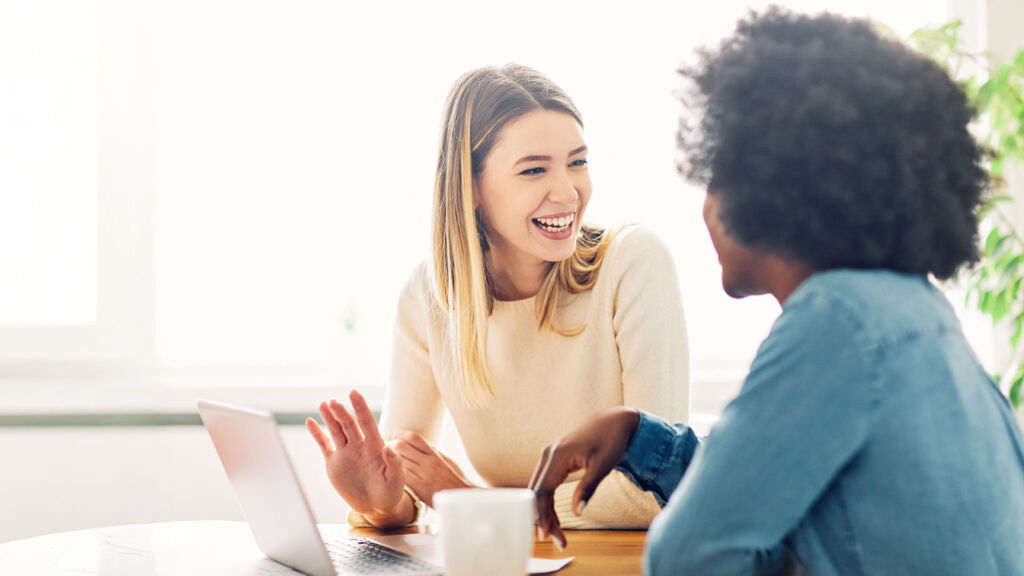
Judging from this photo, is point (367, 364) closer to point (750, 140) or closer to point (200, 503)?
point (200, 503)

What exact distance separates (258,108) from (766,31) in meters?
2.07

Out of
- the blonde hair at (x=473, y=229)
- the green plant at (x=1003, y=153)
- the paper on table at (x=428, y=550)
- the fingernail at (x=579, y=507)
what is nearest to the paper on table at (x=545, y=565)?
the paper on table at (x=428, y=550)

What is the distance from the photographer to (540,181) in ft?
5.30

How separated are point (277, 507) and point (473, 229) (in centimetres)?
81

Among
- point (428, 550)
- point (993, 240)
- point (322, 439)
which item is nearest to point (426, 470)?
point (322, 439)

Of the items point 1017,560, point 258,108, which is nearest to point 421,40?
point 258,108

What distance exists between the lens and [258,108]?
259cm

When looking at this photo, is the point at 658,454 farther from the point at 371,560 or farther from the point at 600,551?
the point at 371,560

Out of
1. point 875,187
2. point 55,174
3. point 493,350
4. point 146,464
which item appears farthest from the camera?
point 55,174

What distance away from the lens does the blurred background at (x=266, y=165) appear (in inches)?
97.7

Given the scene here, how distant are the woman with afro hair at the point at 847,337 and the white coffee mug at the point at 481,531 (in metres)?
0.14

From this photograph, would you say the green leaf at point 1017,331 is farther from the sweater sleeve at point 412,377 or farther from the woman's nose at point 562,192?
the sweater sleeve at point 412,377

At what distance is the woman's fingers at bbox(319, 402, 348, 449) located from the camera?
3.77ft

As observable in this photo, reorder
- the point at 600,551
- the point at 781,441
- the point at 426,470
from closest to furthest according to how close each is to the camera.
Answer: the point at 781,441, the point at 600,551, the point at 426,470
